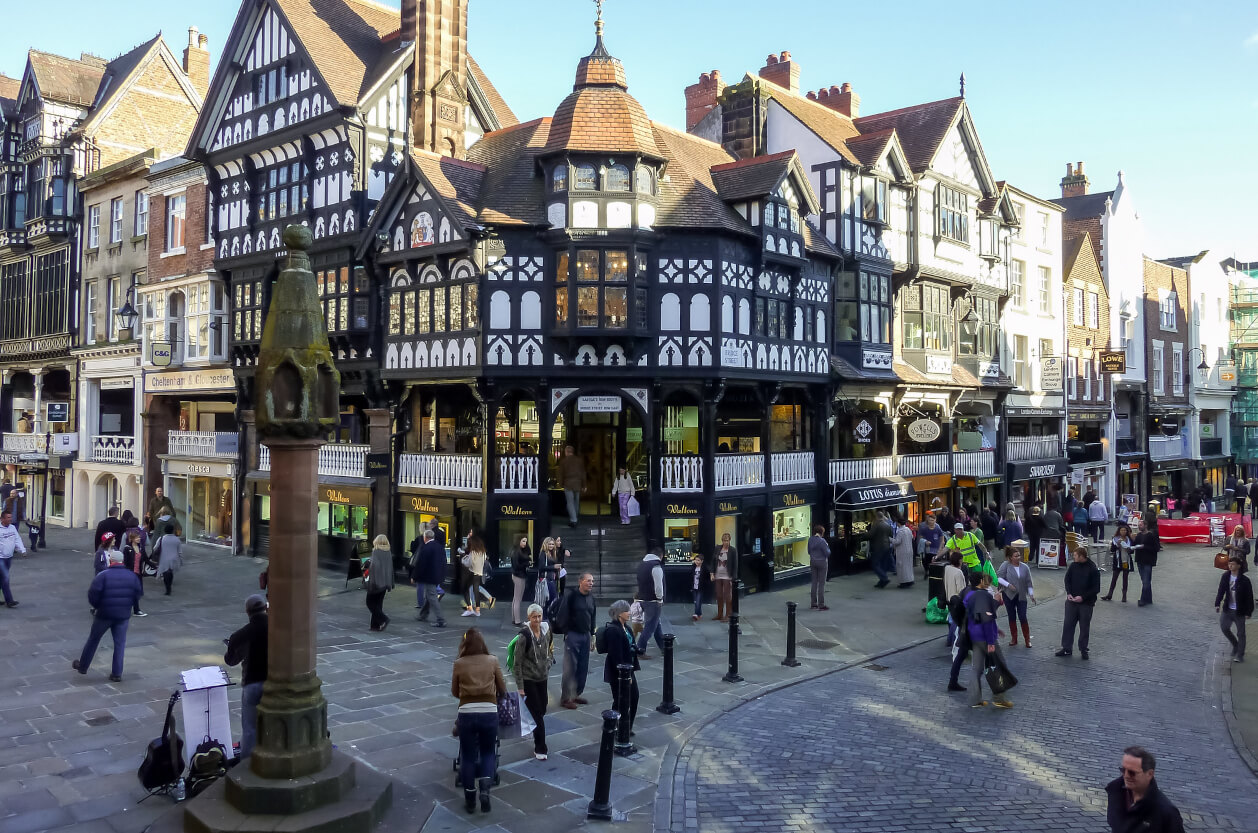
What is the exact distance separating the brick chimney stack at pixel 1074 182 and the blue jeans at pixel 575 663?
1637 inches

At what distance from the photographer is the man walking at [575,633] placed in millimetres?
11484

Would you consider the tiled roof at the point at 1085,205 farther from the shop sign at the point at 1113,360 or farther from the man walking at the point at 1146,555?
the man walking at the point at 1146,555

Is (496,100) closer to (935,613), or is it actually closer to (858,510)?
(858,510)

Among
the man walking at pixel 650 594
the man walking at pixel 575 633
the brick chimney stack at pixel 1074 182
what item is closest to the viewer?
the man walking at pixel 575 633

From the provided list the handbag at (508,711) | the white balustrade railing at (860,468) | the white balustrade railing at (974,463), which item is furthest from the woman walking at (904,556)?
the handbag at (508,711)

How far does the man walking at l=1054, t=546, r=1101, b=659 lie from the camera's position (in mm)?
14070

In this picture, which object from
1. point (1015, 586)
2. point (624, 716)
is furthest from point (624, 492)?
point (624, 716)


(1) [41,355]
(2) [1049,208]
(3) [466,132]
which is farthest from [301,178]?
(2) [1049,208]

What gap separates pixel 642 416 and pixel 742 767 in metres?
11.7

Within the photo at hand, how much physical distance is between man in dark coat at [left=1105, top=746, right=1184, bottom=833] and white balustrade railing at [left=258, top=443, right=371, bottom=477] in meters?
20.3

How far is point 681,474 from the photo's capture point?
68.0 ft

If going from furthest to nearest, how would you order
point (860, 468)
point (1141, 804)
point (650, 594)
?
point (860, 468)
point (650, 594)
point (1141, 804)

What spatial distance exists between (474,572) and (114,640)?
6.66 meters

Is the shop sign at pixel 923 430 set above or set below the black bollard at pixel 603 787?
above
